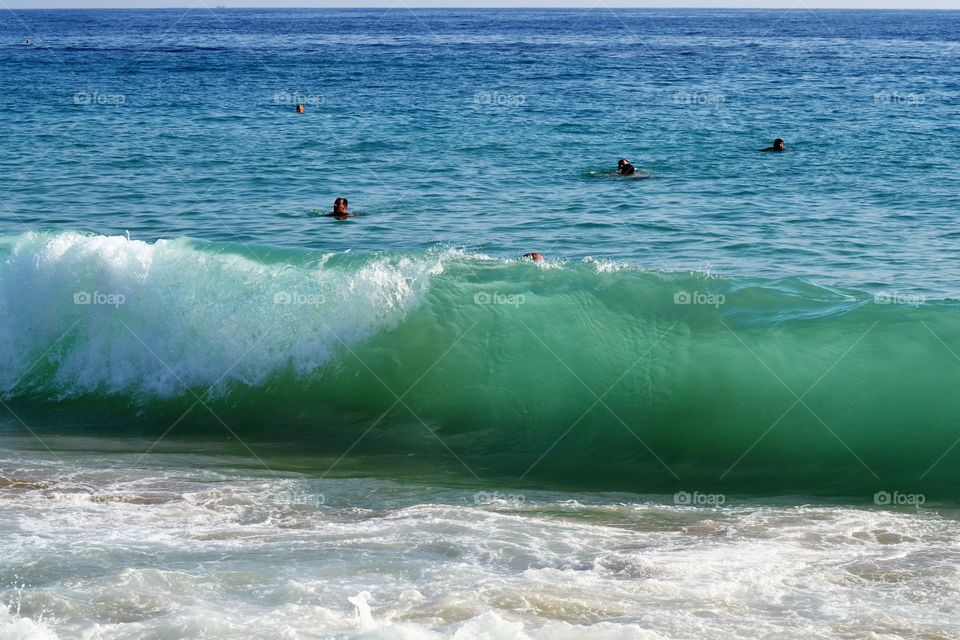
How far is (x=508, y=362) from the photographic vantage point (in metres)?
12.7

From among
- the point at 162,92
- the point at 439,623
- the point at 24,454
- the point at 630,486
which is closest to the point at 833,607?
the point at 439,623

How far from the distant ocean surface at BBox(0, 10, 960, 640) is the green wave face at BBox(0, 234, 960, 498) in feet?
0.14

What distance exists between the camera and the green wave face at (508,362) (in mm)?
10922

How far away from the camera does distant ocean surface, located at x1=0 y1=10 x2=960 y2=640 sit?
278 inches

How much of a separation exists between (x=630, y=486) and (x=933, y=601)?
360cm

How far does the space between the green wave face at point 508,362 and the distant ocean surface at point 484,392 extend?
1.6 inches

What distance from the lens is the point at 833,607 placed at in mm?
6816

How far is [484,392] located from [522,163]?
13242 millimetres

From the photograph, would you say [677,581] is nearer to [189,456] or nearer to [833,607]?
[833,607]

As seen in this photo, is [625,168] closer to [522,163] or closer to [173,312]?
[522,163]

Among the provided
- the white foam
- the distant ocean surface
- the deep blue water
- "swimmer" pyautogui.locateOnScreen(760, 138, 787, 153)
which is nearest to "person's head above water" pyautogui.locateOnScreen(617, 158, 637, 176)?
the distant ocean surface

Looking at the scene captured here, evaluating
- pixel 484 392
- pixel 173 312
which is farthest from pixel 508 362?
pixel 173 312

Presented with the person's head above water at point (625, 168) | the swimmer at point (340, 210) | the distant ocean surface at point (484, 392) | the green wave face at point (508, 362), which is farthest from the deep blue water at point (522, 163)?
the green wave face at point (508, 362)

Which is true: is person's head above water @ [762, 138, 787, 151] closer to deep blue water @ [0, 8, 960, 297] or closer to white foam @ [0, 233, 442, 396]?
deep blue water @ [0, 8, 960, 297]
